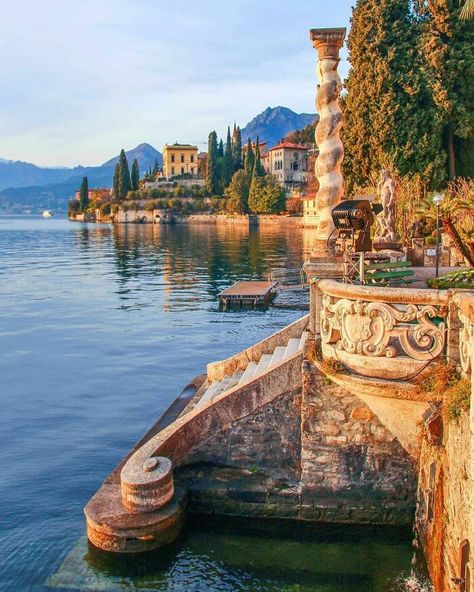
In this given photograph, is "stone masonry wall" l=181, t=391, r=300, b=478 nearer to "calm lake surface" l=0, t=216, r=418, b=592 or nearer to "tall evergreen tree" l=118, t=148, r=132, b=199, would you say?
"calm lake surface" l=0, t=216, r=418, b=592

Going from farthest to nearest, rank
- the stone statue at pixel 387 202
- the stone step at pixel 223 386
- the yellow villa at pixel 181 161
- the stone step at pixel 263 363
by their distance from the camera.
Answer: the yellow villa at pixel 181 161 → the stone statue at pixel 387 202 → the stone step at pixel 223 386 → the stone step at pixel 263 363

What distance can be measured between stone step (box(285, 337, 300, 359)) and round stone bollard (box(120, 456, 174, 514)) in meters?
3.07

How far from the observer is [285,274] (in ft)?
142

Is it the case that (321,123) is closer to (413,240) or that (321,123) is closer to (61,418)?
(61,418)

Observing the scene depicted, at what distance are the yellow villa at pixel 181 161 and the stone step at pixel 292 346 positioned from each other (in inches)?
6487

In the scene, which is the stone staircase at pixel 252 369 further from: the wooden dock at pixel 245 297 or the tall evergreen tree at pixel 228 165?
the tall evergreen tree at pixel 228 165

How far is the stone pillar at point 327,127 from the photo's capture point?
1178 cm

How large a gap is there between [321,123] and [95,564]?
8.64 m

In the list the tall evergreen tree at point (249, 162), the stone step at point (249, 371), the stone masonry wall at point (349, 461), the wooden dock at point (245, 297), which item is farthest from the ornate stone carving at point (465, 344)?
the tall evergreen tree at point (249, 162)

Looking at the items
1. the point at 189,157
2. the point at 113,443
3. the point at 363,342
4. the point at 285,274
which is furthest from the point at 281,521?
the point at 189,157

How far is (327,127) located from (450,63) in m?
30.4

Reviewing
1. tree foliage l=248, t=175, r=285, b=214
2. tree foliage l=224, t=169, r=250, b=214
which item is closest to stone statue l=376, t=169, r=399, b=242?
tree foliage l=248, t=175, r=285, b=214

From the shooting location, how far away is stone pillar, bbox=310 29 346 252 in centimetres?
1178

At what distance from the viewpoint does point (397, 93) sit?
39.5 metres
